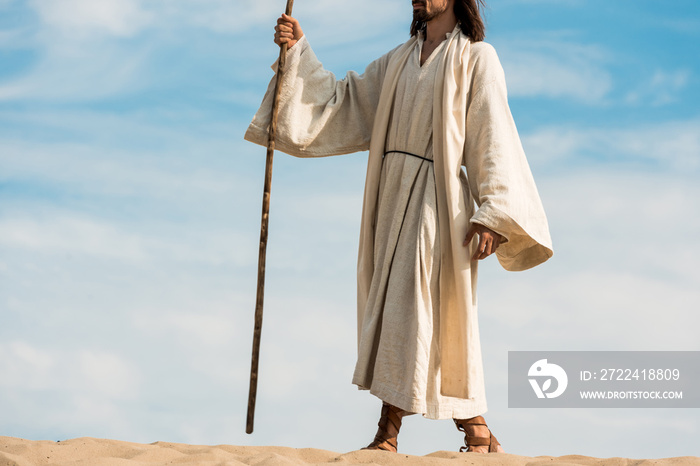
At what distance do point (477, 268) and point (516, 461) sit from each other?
1.08 metres

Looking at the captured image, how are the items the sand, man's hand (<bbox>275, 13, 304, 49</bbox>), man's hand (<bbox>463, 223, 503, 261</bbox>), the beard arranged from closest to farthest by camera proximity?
1. the sand
2. man's hand (<bbox>463, 223, 503, 261</bbox>)
3. the beard
4. man's hand (<bbox>275, 13, 304, 49</bbox>)

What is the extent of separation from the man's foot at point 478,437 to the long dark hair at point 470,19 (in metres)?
2.21

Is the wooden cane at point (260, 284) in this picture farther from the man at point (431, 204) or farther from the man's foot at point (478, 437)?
the man's foot at point (478, 437)

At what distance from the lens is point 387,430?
4.34 meters

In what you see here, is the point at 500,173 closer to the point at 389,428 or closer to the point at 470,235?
the point at 470,235

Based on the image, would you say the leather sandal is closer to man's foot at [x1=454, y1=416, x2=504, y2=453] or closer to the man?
the man

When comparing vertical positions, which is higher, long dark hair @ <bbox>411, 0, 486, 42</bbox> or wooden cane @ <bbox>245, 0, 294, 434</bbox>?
long dark hair @ <bbox>411, 0, 486, 42</bbox>

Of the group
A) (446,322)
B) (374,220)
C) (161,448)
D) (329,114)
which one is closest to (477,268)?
(446,322)

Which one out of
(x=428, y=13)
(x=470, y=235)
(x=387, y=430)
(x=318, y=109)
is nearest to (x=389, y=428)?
(x=387, y=430)

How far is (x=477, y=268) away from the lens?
4508 mm

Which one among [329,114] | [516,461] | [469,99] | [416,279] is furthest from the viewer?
[329,114]

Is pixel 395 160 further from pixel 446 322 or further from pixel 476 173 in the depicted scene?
pixel 446 322

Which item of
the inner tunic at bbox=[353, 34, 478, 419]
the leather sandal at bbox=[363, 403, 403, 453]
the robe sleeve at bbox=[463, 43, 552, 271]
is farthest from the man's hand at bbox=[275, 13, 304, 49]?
the leather sandal at bbox=[363, 403, 403, 453]

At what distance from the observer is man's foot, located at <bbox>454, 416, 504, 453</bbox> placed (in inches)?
Answer: 174
